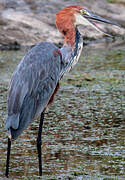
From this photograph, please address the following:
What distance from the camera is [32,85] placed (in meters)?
4.73

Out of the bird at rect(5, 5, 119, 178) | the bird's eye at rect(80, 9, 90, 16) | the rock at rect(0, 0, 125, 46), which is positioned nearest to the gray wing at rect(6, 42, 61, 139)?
the bird at rect(5, 5, 119, 178)

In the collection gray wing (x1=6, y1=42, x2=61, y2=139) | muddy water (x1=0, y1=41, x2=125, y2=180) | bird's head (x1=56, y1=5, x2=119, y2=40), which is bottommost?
muddy water (x1=0, y1=41, x2=125, y2=180)

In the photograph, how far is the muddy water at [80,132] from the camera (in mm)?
4910

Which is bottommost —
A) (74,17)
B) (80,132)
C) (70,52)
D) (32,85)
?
(80,132)

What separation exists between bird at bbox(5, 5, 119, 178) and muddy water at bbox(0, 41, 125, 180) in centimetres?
31

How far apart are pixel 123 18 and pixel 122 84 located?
6.88 m

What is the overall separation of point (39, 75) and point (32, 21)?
905 cm

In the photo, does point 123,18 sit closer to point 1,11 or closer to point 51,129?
point 1,11

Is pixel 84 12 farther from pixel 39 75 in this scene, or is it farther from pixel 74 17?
pixel 39 75

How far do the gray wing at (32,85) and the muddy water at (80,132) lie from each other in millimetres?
560

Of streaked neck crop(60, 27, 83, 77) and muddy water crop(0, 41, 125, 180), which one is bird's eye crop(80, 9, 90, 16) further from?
muddy water crop(0, 41, 125, 180)

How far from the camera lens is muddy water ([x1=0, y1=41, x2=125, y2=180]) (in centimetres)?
491

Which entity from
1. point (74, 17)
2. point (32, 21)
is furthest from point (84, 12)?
point (32, 21)

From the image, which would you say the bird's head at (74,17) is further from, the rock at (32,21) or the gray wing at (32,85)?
the rock at (32,21)
